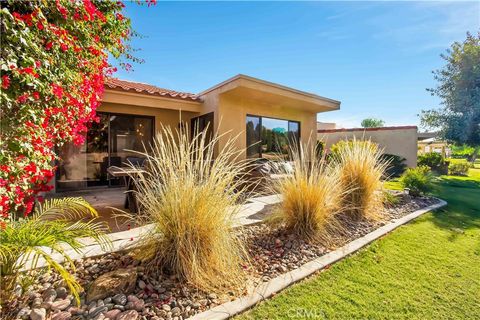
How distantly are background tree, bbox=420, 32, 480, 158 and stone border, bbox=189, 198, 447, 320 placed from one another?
1394cm

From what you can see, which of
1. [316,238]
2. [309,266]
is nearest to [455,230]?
[316,238]

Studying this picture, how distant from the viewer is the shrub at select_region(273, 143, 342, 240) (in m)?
3.57

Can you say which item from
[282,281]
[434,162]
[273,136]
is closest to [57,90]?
[282,281]

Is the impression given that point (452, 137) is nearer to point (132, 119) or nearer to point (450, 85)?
point (450, 85)

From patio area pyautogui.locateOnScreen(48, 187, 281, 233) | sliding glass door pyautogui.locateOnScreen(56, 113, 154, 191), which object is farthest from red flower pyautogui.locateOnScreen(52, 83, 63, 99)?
sliding glass door pyautogui.locateOnScreen(56, 113, 154, 191)

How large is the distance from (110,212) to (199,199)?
Result: 347 cm

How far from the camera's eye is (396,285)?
2.61 metres

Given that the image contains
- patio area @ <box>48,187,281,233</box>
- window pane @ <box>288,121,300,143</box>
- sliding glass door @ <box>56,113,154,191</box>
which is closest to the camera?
patio area @ <box>48,187,281,233</box>

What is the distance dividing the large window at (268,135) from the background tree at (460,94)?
1062 cm

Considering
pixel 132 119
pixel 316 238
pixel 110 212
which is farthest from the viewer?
pixel 132 119

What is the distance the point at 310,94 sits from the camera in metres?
8.22

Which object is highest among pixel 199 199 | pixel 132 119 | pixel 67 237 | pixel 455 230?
pixel 132 119

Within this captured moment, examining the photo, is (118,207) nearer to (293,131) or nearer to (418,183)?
(293,131)

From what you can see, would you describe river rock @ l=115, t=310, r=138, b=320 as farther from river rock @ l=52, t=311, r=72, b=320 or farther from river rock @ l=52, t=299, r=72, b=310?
river rock @ l=52, t=299, r=72, b=310
